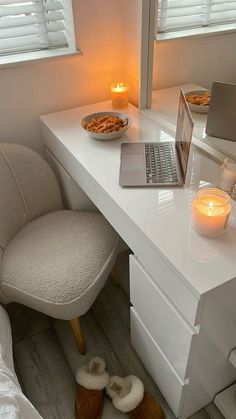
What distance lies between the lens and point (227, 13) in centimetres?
110

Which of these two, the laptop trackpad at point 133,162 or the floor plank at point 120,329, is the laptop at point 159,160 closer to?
the laptop trackpad at point 133,162

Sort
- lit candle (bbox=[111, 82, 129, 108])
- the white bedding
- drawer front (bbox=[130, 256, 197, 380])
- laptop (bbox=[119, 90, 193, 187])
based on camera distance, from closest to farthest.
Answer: the white bedding
drawer front (bbox=[130, 256, 197, 380])
laptop (bbox=[119, 90, 193, 187])
lit candle (bbox=[111, 82, 129, 108])

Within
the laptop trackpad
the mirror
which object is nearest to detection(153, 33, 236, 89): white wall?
the mirror

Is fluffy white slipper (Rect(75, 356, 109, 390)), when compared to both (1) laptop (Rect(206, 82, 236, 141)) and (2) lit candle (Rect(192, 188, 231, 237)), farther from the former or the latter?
(1) laptop (Rect(206, 82, 236, 141))

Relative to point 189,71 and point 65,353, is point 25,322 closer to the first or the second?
point 65,353

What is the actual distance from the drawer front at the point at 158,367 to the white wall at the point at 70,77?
841 millimetres

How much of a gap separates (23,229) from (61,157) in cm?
31

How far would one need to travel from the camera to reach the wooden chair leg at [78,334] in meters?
1.26

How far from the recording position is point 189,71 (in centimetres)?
128

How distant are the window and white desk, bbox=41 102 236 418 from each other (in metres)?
0.36

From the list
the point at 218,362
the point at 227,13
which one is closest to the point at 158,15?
the point at 227,13

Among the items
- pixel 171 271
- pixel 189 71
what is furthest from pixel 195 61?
pixel 171 271

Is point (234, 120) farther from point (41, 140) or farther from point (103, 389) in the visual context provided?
point (103, 389)

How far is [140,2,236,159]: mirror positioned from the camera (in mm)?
1130
